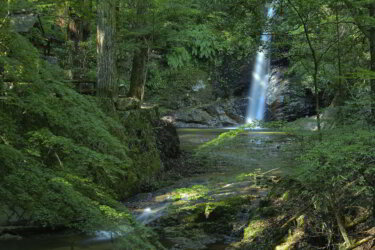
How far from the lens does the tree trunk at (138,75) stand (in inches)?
422

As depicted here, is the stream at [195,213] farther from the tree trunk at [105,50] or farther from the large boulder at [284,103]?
the large boulder at [284,103]

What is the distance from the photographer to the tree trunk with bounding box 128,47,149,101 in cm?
1072

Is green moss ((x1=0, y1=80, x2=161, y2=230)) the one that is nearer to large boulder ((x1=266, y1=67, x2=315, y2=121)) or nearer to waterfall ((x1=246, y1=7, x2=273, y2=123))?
large boulder ((x1=266, y1=67, x2=315, y2=121))

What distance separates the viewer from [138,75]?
10.8 m

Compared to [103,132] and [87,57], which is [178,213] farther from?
[87,57]

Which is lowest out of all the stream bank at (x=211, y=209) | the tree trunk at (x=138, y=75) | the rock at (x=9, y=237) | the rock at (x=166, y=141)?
the stream bank at (x=211, y=209)

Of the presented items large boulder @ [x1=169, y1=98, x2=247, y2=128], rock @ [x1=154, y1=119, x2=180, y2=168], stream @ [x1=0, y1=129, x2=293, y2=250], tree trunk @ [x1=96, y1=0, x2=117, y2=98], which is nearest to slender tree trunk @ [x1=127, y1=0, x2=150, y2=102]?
rock @ [x1=154, y1=119, x2=180, y2=168]

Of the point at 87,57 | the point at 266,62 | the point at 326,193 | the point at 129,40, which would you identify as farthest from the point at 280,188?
the point at 266,62

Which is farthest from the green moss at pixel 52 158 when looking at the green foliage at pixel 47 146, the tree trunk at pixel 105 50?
the tree trunk at pixel 105 50

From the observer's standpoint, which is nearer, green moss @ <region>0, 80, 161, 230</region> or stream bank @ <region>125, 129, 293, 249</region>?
green moss @ <region>0, 80, 161, 230</region>

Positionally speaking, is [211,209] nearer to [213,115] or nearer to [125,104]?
[125,104]

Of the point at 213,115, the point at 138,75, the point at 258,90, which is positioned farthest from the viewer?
the point at 258,90

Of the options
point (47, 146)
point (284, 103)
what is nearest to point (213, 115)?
point (284, 103)

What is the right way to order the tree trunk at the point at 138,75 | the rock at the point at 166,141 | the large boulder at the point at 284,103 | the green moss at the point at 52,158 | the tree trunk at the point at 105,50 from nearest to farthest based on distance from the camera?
1. the green moss at the point at 52,158
2. the tree trunk at the point at 105,50
3. the rock at the point at 166,141
4. the tree trunk at the point at 138,75
5. the large boulder at the point at 284,103
